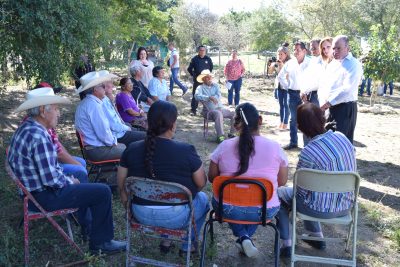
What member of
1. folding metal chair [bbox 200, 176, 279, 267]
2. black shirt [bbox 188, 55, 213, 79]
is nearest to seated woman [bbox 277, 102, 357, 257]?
folding metal chair [bbox 200, 176, 279, 267]

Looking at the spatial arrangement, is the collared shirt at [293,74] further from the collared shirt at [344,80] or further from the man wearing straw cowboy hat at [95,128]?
the man wearing straw cowboy hat at [95,128]

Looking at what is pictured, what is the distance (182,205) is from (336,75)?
128 inches

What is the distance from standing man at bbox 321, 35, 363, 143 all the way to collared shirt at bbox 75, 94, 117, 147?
2.90 meters

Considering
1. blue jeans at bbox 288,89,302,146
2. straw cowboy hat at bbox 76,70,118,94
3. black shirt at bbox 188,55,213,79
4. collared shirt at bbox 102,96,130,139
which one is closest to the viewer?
straw cowboy hat at bbox 76,70,118,94

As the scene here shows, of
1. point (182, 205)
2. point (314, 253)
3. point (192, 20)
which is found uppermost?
point (192, 20)

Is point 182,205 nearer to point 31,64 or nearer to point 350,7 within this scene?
point 31,64

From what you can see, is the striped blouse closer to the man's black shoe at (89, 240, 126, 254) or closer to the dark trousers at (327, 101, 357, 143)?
the man's black shoe at (89, 240, 126, 254)

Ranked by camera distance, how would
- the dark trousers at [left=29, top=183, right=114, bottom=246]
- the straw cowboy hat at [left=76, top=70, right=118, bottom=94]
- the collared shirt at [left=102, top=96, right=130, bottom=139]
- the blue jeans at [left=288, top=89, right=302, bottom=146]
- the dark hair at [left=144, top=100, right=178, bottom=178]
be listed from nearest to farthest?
the dark hair at [left=144, top=100, right=178, bottom=178], the dark trousers at [left=29, top=183, right=114, bottom=246], the straw cowboy hat at [left=76, top=70, right=118, bottom=94], the collared shirt at [left=102, top=96, right=130, bottom=139], the blue jeans at [left=288, top=89, right=302, bottom=146]

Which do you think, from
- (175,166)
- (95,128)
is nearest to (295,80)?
(95,128)

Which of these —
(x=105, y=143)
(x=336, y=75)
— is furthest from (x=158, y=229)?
(x=336, y=75)

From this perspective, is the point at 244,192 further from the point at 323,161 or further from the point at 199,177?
the point at 323,161

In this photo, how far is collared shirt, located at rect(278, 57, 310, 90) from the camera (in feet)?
23.4

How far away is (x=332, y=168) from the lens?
3086 mm

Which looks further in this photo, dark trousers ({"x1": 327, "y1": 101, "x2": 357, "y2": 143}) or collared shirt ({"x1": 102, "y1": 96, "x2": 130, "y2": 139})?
dark trousers ({"x1": 327, "y1": 101, "x2": 357, "y2": 143})
